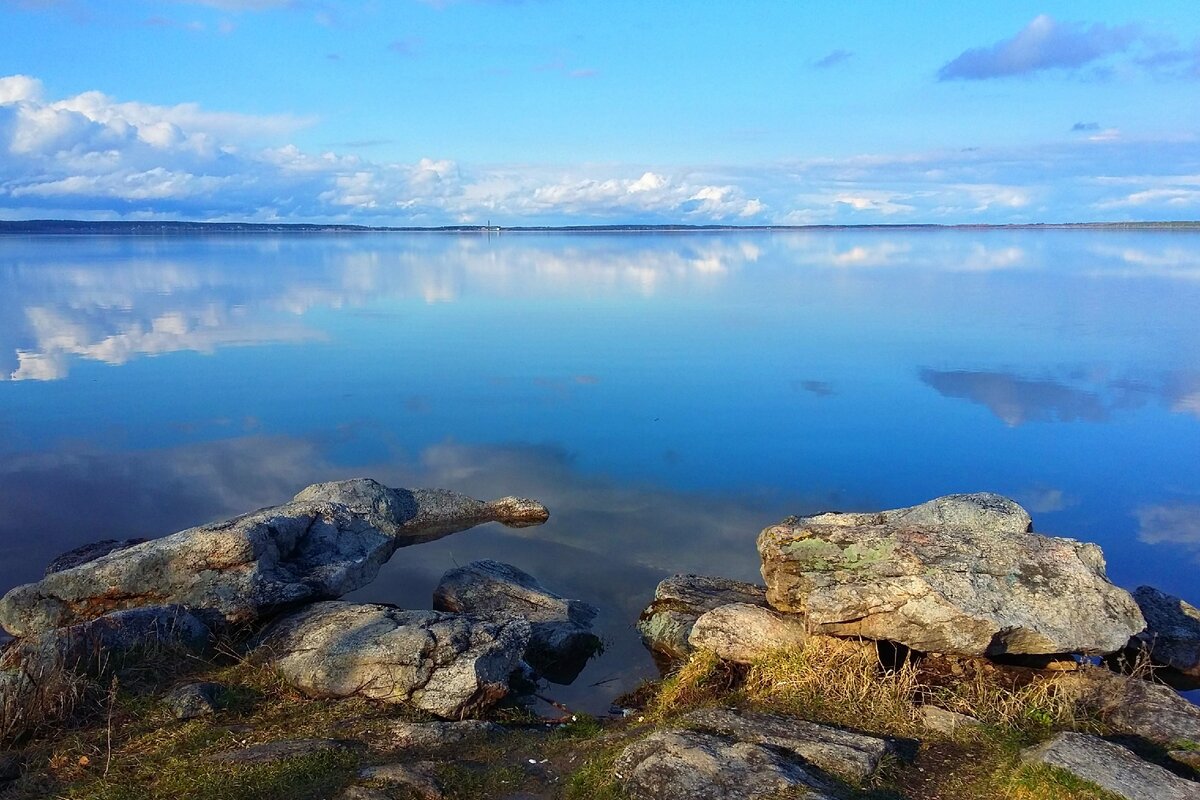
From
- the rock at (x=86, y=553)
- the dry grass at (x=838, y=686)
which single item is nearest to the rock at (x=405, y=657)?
the dry grass at (x=838, y=686)

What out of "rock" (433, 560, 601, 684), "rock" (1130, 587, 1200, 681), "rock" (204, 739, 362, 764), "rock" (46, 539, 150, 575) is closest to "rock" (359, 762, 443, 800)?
"rock" (204, 739, 362, 764)

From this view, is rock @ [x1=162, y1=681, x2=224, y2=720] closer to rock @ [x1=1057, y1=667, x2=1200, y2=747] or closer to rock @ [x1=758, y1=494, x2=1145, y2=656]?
rock @ [x1=758, y1=494, x2=1145, y2=656]

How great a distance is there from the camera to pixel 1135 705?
8.88 metres

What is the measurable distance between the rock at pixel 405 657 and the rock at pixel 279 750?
3.80 ft

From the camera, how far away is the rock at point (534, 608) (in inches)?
456

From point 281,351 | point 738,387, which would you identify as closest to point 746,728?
point 738,387

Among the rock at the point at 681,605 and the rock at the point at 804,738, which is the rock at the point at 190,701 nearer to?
the rock at the point at 804,738

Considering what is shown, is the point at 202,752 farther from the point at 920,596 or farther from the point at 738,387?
the point at 738,387

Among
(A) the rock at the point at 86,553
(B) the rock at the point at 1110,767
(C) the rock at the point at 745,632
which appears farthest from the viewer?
Answer: (A) the rock at the point at 86,553

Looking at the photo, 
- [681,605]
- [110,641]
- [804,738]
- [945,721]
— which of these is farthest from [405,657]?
[945,721]

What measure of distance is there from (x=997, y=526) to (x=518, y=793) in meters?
7.85

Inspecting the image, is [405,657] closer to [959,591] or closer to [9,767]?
[9,767]

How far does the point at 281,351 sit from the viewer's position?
116 ft

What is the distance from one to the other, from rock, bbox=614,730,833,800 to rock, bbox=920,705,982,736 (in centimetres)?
182
